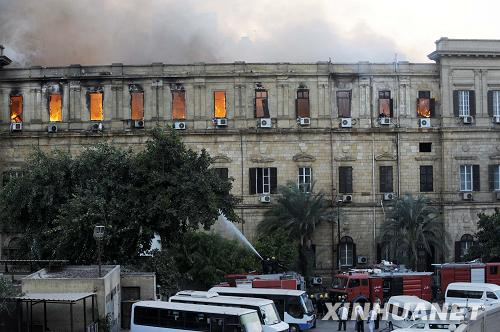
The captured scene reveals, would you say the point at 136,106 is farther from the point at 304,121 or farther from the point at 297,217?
the point at 297,217

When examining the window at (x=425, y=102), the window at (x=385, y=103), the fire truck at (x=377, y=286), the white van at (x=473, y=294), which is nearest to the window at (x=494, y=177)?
the window at (x=425, y=102)

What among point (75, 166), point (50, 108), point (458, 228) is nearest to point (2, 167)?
point (50, 108)

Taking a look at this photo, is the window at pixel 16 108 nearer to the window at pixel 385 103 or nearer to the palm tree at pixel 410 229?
the window at pixel 385 103

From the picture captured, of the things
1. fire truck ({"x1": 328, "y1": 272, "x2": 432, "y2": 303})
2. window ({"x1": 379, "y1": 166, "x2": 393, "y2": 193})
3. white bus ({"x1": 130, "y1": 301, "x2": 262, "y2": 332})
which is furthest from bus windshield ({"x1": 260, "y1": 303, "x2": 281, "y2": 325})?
window ({"x1": 379, "y1": 166, "x2": 393, "y2": 193})

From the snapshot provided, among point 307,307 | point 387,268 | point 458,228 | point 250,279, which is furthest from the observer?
point 458,228

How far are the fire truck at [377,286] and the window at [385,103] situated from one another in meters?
14.3

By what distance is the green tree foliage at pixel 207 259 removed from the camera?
1640 inches

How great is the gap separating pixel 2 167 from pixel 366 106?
23.3 meters

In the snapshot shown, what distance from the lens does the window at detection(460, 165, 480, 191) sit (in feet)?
174

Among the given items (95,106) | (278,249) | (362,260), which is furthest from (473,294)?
(95,106)

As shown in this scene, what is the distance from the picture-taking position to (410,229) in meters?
48.1

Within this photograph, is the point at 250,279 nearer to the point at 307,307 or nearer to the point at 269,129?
the point at 307,307

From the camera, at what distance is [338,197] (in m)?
52.8

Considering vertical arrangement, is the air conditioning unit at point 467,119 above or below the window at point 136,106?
below
